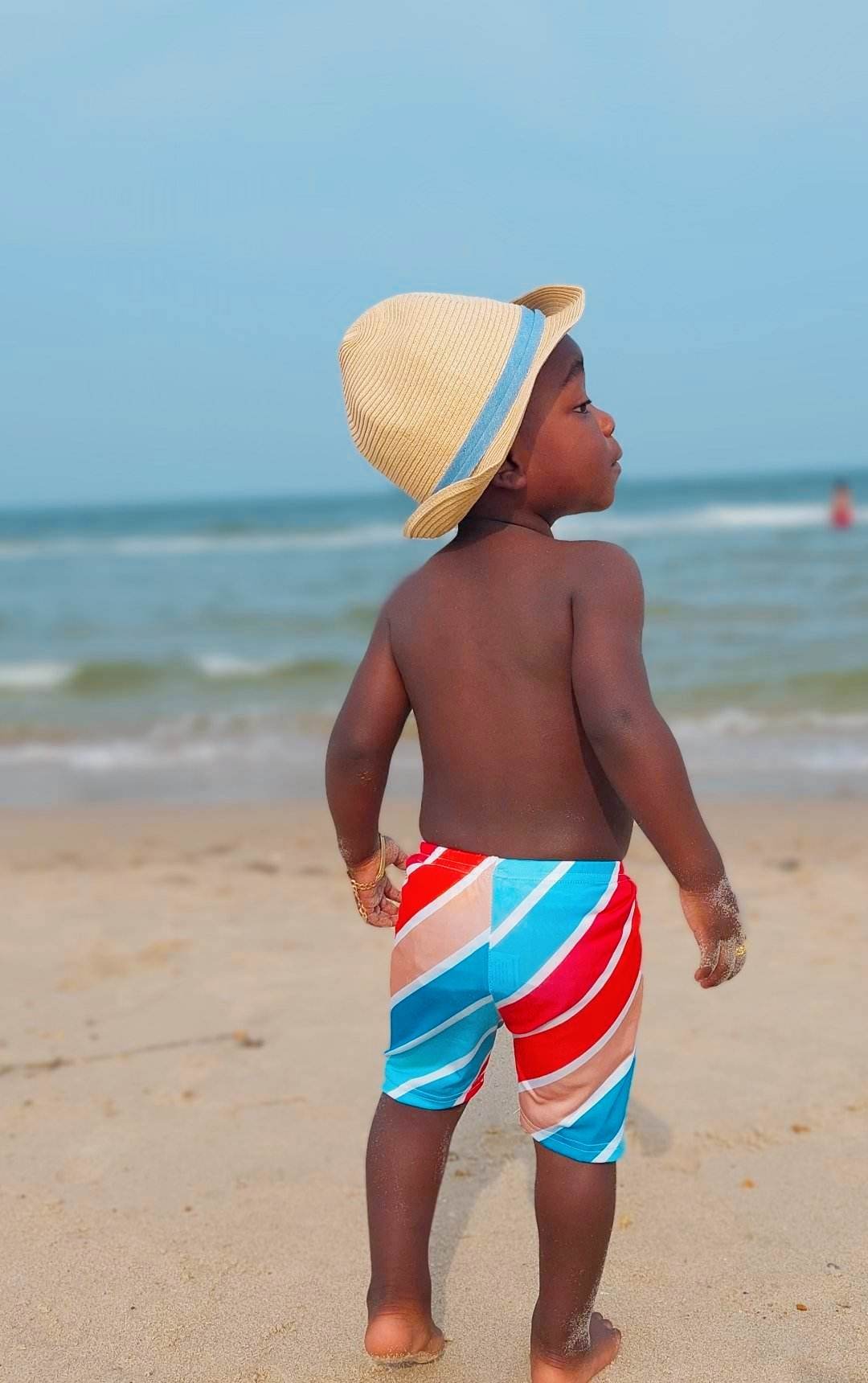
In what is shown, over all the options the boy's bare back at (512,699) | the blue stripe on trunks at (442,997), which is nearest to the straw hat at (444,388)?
the boy's bare back at (512,699)

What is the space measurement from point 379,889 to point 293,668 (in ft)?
28.4

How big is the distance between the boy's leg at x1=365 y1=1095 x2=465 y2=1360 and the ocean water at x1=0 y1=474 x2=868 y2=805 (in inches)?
187

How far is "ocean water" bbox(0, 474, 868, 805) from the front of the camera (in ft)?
23.8

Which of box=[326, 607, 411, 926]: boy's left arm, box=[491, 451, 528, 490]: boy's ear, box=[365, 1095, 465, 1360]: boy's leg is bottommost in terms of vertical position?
box=[365, 1095, 465, 1360]: boy's leg

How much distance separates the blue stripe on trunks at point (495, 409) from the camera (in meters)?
1.78

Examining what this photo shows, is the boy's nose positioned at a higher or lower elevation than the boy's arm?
higher

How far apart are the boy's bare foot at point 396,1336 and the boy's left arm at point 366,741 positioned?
693 mm

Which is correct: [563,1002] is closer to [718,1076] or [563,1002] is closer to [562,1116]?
[562,1116]

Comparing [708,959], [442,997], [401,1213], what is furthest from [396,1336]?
[708,959]

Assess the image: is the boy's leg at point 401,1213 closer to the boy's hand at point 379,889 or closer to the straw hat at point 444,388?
the boy's hand at point 379,889

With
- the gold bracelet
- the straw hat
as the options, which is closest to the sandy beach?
the gold bracelet

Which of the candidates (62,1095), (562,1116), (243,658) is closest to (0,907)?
(62,1095)

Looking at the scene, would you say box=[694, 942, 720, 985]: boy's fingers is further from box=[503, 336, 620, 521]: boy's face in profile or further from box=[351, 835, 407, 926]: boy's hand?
box=[503, 336, 620, 521]: boy's face in profile

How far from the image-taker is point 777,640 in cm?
1056
